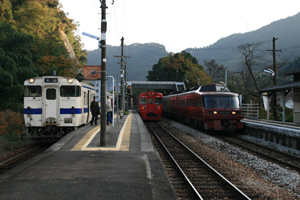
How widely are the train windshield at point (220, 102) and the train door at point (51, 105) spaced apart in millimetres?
8320

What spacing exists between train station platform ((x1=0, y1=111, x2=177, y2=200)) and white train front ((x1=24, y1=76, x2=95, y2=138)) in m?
2.58

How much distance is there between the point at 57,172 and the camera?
6.03 metres

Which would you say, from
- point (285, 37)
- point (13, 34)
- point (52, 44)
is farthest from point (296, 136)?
point (285, 37)

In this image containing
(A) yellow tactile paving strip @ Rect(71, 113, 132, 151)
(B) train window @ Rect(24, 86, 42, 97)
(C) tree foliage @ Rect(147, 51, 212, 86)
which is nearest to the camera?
(A) yellow tactile paving strip @ Rect(71, 113, 132, 151)

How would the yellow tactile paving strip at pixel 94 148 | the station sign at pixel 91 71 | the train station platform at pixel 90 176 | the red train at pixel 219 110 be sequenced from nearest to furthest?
the train station platform at pixel 90 176, the yellow tactile paving strip at pixel 94 148, the station sign at pixel 91 71, the red train at pixel 219 110

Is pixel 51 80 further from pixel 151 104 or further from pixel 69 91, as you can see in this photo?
pixel 151 104

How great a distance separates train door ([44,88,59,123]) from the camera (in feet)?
37.4

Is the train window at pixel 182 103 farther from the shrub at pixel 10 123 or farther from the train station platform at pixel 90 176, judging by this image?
the train station platform at pixel 90 176

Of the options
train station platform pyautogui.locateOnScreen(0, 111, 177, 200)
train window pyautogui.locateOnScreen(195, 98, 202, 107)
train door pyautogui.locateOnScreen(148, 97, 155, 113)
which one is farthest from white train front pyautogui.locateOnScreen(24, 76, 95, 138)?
train door pyautogui.locateOnScreen(148, 97, 155, 113)

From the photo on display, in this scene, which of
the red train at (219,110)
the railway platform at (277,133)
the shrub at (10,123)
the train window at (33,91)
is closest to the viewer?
the railway platform at (277,133)

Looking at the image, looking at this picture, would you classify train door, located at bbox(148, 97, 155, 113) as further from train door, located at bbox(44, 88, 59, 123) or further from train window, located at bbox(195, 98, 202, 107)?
train door, located at bbox(44, 88, 59, 123)

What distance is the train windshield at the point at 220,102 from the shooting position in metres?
15.1

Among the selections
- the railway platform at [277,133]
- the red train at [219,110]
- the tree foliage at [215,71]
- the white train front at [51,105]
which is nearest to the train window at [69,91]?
the white train front at [51,105]

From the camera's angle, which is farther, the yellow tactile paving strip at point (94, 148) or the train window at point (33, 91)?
the train window at point (33, 91)
